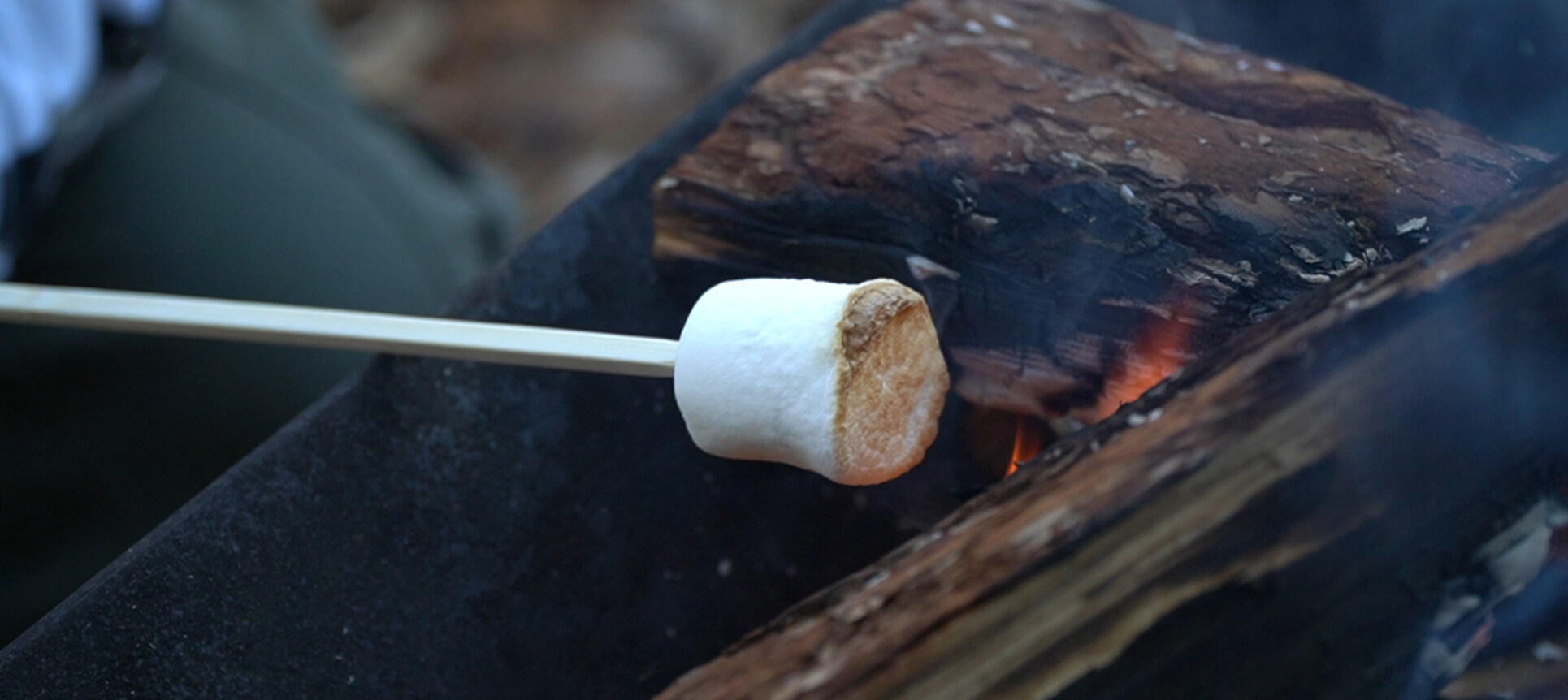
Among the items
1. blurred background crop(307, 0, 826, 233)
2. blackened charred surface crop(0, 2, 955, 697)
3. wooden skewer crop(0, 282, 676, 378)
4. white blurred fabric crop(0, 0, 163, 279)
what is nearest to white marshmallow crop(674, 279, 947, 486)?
wooden skewer crop(0, 282, 676, 378)

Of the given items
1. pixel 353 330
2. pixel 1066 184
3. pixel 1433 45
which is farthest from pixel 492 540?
pixel 1433 45

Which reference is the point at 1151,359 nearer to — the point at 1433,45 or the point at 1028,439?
the point at 1028,439

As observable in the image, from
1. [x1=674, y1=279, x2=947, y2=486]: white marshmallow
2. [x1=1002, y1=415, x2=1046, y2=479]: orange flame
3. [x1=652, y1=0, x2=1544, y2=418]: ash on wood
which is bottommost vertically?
[x1=1002, y1=415, x2=1046, y2=479]: orange flame

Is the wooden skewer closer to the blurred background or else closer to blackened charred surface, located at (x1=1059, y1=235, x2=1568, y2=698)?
blackened charred surface, located at (x1=1059, y1=235, x2=1568, y2=698)

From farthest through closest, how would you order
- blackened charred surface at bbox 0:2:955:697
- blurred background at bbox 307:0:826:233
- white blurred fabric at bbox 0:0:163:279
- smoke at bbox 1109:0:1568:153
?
blurred background at bbox 307:0:826:233 → white blurred fabric at bbox 0:0:163:279 → smoke at bbox 1109:0:1568:153 → blackened charred surface at bbox 0:2:955:697

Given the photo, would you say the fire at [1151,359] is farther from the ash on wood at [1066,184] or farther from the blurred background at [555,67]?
the blurred background at [555,67]

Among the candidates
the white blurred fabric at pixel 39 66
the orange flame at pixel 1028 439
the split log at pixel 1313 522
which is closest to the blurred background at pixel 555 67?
the white blurred fabric at pixel 39 66

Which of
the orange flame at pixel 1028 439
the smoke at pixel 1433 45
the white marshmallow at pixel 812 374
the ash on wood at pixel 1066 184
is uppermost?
the smoke at pixel 1433 45

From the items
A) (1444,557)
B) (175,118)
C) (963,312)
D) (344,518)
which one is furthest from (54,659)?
(175,118)
